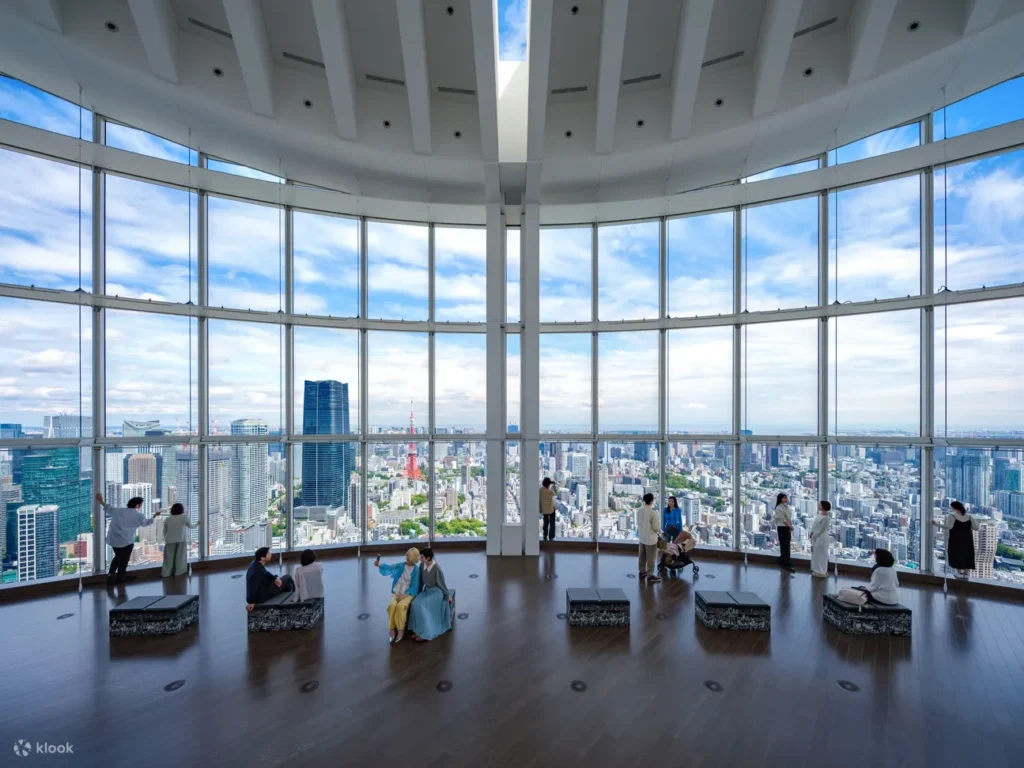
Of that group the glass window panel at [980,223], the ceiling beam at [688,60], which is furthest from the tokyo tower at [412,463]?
the glass window panel at [980,223]

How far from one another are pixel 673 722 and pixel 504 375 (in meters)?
6.24

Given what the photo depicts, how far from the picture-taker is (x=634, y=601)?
21.2 feet

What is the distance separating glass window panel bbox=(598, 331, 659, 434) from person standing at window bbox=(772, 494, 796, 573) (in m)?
2.58

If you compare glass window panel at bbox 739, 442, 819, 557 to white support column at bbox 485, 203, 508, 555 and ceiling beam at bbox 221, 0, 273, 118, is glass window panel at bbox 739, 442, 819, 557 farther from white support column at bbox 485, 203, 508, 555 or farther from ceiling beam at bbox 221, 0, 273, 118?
ceiling beam at bbox 221, 0, 273, 118

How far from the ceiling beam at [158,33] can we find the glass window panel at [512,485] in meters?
7.98

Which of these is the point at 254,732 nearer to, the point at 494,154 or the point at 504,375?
the point at 504,375

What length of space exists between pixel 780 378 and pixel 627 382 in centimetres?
290

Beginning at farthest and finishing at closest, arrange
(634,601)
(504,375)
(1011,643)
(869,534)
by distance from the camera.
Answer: (504,375) → (869,534) → (634,601) → (1011,643)

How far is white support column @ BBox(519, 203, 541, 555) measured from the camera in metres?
8.77

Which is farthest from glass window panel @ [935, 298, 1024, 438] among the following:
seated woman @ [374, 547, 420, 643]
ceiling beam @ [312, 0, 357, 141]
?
A: ceiling beam @ [312, 0, 357, 141]

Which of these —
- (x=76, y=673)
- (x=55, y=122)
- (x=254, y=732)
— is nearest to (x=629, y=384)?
(x=254, y=732)

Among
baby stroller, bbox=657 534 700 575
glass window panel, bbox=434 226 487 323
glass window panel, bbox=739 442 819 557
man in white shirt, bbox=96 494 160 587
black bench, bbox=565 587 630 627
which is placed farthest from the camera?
glass window panel, bbox=434 226 487 323

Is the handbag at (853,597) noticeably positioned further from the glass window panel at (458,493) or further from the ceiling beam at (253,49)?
the ceiling beam at (253,49)

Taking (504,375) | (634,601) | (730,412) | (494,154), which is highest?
(494,154)
